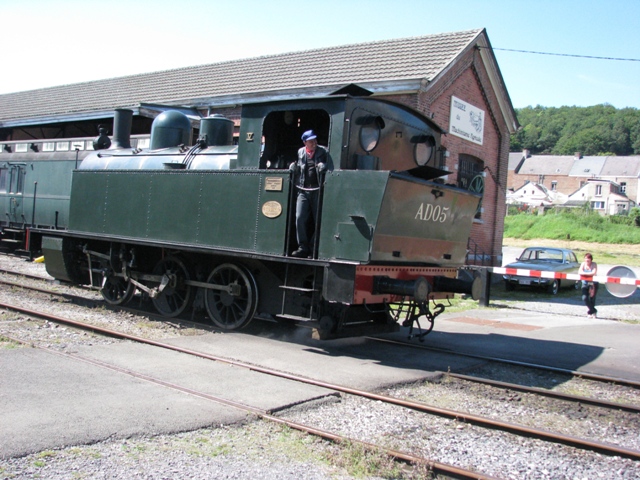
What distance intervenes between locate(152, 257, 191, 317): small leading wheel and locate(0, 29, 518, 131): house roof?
24.7 ft

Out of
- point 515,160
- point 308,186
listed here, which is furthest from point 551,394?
point 515,160

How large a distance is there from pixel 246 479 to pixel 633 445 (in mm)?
3111

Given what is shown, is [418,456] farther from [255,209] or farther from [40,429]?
[255,209]

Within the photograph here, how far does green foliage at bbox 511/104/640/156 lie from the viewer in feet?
444

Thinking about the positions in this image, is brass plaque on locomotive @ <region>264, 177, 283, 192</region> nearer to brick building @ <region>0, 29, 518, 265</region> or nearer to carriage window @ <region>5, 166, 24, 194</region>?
brick building @ <region>0, 29, 518, 265</region>

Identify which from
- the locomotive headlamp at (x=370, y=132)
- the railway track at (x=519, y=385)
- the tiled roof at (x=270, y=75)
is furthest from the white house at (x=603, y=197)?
the locomotive headlamp at (x=370, y=132)

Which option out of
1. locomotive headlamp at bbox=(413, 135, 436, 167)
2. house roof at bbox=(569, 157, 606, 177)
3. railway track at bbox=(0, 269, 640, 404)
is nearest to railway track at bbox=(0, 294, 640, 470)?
railway track at bbox=(0, 269, 640, 404)

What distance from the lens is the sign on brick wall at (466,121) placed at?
54.0ft

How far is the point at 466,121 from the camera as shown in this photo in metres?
17.2

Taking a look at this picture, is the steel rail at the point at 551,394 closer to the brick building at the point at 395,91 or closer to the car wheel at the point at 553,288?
the brick building at the point at 395,91

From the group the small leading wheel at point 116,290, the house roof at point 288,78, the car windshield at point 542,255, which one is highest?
the house roof at point 288,78

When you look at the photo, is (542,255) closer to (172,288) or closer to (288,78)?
(288,78)

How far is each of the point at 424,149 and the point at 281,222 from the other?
2.36 metres

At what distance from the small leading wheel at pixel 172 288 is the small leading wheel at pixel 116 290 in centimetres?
54
